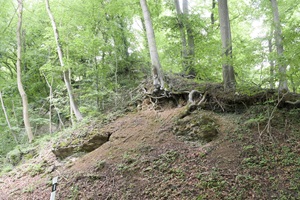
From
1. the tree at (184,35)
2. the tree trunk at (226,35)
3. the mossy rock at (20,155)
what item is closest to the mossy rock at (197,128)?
the tree trunk at (226,35)

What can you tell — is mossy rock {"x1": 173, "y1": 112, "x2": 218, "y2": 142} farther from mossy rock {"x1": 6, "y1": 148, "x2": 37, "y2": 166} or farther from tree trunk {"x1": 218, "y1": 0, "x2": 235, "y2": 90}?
mossy rock {"x1": 6, "y1": 148, "x2": 37, "y2": 166}

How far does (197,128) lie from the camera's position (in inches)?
228

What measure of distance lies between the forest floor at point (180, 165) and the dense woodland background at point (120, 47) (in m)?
1.18

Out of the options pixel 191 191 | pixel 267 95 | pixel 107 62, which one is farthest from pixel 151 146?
pixel 107 62

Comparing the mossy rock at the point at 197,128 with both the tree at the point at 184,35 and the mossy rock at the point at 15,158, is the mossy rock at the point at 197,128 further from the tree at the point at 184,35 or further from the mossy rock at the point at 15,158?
the mossy rock at the point at 15,158

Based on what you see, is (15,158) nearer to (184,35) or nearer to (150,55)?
(150,55)

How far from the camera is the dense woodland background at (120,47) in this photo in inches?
293

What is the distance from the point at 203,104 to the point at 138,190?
3.20 metres

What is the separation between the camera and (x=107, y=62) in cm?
1128

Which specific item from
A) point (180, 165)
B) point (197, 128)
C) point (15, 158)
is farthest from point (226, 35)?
point (15, 158)

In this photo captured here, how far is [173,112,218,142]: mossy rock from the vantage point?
5621 mm

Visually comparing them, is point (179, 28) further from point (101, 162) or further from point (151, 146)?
point (101, 162)

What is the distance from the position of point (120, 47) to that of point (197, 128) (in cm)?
717

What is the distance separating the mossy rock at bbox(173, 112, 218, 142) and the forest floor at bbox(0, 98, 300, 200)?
13 cm
